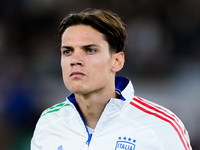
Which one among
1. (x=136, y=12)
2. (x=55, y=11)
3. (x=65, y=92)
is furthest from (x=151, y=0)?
(x=65, y=92)

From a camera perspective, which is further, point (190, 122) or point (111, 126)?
point (190, 122)

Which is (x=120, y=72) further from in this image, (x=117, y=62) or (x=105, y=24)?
(x=105, y=24)

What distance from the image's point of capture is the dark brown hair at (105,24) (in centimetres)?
194

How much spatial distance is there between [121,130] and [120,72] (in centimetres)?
292

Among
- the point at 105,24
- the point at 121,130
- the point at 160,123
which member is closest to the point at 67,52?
the point at 105,24

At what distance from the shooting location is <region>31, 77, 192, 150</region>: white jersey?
169cm

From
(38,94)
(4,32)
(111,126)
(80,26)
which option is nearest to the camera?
(111,126)

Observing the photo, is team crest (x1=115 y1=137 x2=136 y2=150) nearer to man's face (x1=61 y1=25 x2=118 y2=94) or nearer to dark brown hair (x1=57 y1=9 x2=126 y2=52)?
man's face (x1=61 y1=25 x2=118 y2=94)

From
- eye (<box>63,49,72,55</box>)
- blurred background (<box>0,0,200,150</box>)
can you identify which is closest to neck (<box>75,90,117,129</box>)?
eye (<box>63,49,72,55</box>)

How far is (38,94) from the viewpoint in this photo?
15.3 ft

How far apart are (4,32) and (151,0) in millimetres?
2806

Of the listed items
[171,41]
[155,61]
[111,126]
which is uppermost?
[171,41]

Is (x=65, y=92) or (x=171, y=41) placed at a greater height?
(x=171, y=41)

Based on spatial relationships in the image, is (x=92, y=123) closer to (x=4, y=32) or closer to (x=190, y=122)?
(x=190, y=122)
